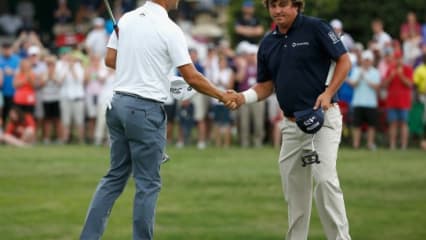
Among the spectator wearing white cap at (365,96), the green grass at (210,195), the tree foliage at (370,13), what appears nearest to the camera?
the green grass at (210,195)

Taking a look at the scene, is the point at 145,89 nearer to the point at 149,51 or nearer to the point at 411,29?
the point at 149,51

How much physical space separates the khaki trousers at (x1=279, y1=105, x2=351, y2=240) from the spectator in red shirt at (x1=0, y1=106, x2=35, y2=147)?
14.5 m

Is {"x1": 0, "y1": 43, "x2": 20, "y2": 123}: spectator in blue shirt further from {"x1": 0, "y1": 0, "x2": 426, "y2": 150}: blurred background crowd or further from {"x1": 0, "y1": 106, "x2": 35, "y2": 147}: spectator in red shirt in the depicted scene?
{"x1": 0, "y1": 106, "x2": 35, "y2": 147}: spectator in red shirt

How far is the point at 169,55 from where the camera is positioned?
973 cm

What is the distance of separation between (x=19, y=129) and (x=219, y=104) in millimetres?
4002

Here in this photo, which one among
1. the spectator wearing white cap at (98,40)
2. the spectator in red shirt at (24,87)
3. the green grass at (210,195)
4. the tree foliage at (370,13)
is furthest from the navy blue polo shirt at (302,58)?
the tree foliage at (370,13)

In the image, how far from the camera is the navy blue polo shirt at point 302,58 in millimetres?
9969

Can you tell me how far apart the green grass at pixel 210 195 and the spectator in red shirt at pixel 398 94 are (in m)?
1.20

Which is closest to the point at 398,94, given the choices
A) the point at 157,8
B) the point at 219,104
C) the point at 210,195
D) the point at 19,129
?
the point at 219,104

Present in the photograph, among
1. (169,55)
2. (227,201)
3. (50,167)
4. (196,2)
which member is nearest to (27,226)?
(227,201)

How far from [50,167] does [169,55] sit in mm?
10358

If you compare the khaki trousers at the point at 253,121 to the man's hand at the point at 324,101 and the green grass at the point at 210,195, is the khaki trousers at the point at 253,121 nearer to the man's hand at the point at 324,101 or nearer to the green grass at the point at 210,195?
the green grass at the point at 210,195

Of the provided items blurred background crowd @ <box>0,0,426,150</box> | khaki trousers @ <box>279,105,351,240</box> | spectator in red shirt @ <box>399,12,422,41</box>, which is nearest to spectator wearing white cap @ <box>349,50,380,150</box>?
A: blurred background crowd @ <box>0,0,426,150</box>

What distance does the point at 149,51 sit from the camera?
9703 mm
